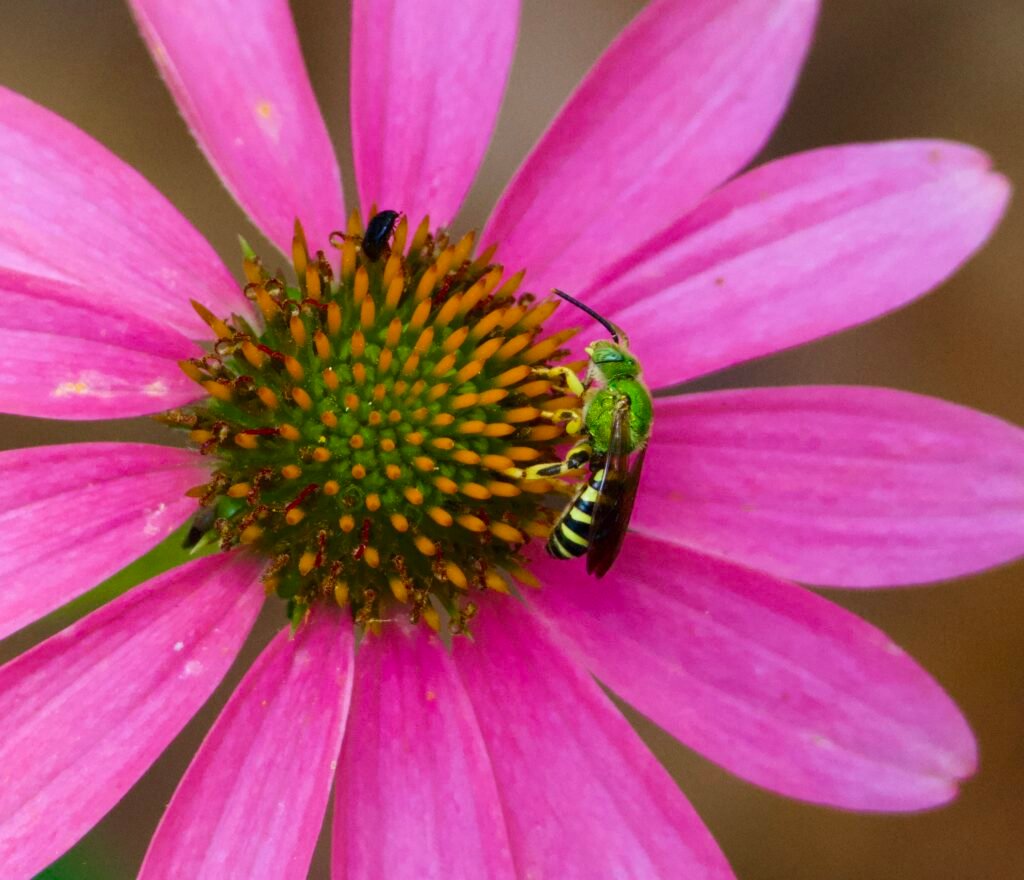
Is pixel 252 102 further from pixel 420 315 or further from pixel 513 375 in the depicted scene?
pixel 513 375

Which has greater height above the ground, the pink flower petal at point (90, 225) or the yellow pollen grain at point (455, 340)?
the pink flower petal at point (90, 225)

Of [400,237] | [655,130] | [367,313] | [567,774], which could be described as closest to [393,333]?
[367,313]

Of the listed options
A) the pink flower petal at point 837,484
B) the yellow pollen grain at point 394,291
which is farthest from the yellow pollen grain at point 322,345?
the pink flower petal at point 837,484

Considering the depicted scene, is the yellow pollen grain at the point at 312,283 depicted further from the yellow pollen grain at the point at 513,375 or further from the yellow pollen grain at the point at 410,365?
the yellow pollen grain at the point at 513,375

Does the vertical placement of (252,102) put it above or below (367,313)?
above

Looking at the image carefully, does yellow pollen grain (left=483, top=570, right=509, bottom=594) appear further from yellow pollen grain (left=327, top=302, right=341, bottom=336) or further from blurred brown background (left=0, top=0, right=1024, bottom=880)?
blurred brown background (left=0, top=0, right=1024, bottom=880)

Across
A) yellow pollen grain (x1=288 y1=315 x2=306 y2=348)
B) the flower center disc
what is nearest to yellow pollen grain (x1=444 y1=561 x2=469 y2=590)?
the flower center disc
